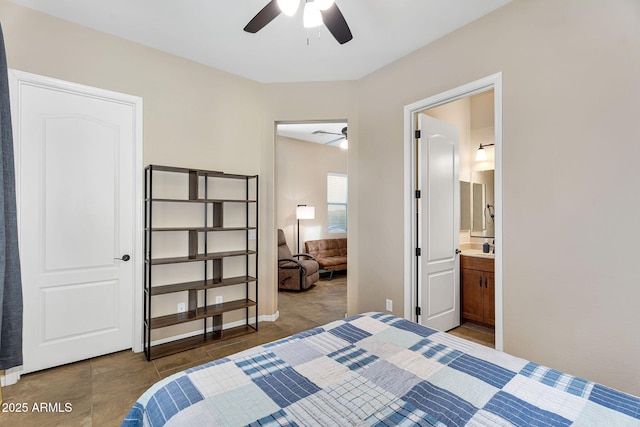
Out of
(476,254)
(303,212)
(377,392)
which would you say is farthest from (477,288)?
(303,212)

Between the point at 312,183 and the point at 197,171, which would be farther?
the point at 312,183

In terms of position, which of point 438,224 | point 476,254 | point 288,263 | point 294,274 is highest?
point 438,224

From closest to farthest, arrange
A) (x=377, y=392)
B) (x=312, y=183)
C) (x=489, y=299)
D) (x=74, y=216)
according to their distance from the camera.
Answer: (x=377, y=392), (x=74, y=216), (x=489, y=299), (x=312, y=183)

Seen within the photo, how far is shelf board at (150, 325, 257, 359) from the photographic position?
112 inches

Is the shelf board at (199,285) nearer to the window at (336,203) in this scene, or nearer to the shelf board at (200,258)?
the shelf board at (200,258)

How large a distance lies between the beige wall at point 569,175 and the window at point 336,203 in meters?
4.61

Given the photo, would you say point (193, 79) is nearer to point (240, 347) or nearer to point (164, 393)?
point (240, 347)

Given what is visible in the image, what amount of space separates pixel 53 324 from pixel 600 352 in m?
3.95

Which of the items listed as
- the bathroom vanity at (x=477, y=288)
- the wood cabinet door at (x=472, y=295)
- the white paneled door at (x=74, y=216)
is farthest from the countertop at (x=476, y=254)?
the white paneled door at (x=74, y=216)

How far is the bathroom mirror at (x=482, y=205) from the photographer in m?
3.94

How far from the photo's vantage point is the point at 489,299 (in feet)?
10.9

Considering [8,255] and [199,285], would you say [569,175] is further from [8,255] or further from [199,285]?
[8,255]

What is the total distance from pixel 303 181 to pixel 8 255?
5.03 meters

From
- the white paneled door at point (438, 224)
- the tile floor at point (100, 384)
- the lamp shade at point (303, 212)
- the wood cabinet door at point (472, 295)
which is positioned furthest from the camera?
the lamp shade at point (303, 212)
